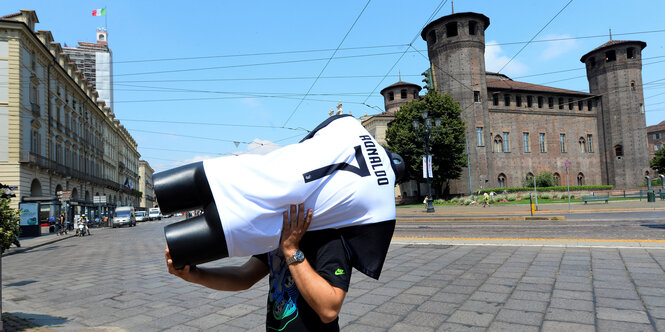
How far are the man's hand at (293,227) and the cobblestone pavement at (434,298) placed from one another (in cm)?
282

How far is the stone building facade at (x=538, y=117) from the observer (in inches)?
1866

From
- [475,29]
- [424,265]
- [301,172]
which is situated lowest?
[424,265]

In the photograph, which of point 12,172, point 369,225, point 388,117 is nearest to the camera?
point 369,225

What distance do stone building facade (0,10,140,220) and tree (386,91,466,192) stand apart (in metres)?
30.7

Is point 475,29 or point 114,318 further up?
point 475,29

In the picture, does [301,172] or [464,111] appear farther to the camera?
[464,111]

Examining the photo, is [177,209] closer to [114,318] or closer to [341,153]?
[341,153]

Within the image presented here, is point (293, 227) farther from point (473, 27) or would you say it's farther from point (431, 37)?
point (431, 37)

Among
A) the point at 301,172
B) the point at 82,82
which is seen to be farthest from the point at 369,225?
the point at 82,82

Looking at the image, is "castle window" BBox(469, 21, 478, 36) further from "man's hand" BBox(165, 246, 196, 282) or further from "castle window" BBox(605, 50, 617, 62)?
"man's hand" BBox(165, 246, 196, 282)

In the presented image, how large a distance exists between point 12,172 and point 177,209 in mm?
34477

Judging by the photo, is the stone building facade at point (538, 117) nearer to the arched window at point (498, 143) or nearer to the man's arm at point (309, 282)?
the arched window at point (498, 143)

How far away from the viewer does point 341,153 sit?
1.27 m

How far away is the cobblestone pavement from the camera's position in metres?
3.89
